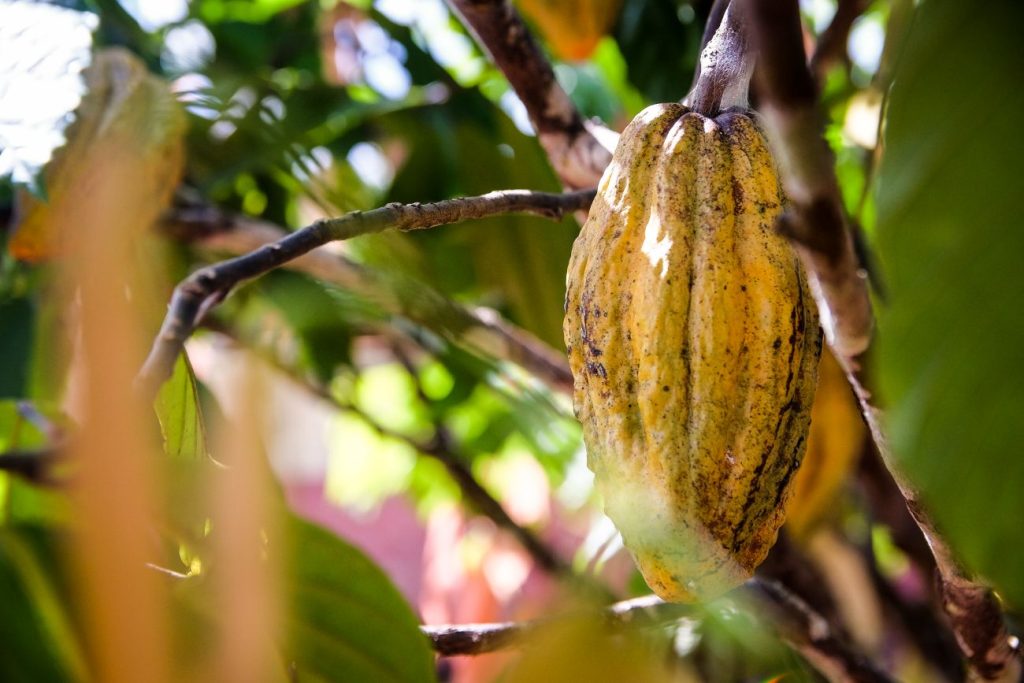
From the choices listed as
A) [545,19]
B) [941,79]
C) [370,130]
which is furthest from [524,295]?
[941,79]

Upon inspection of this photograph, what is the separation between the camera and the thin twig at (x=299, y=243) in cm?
42

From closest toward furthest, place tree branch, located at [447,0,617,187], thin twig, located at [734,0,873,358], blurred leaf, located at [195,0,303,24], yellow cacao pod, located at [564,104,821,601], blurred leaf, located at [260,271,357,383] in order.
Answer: thin twig, located at [734,0,873,358], yellow cacao pod, located at [564,104,821,601], tree branch, located at [447,0,617,187], blurred leaf, located at [260,271,357,383], blurred leaf, located at [195,0,303,24]

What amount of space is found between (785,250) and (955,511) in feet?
0.50

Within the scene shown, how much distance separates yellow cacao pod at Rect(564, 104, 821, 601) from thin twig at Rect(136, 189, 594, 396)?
55 mm

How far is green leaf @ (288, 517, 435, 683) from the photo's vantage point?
42 cm

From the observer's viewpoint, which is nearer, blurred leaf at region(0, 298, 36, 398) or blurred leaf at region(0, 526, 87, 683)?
blurred leaf at region(0, 526, 87, 683)

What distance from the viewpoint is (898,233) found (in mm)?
290

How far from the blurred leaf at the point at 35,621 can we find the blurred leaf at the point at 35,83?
0.36m

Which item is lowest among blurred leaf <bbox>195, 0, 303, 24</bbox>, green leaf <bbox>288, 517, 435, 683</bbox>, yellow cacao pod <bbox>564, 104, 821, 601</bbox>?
green leaf <bbox>288, 517, 435, 683</bbox>

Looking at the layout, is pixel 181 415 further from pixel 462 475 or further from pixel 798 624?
pixel 462 475

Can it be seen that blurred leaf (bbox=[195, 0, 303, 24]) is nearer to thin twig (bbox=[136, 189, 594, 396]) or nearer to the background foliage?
the background foliage

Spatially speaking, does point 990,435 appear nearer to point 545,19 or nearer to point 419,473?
point 545,19

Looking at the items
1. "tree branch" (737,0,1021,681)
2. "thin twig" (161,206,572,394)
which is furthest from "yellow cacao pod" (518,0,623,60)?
"tree branch" (737,0,1021,681)

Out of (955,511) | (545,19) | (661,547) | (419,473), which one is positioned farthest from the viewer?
(419,473)
